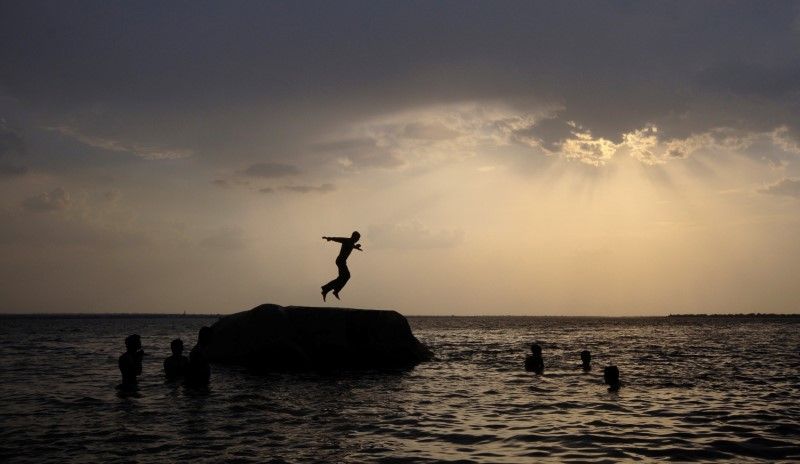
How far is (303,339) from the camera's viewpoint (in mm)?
27047

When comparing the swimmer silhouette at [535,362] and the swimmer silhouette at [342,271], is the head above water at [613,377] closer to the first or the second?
the swimmer silhouette at [535,362]

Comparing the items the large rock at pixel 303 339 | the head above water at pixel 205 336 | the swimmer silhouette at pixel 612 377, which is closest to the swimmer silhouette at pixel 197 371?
the large rock at pixel 303 339

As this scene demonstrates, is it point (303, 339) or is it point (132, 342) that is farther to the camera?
point (303, 339)

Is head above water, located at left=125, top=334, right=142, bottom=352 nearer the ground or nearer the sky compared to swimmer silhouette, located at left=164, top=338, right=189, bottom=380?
nearer the sky

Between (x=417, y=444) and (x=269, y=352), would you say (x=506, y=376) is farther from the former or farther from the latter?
(x=417, y=444)

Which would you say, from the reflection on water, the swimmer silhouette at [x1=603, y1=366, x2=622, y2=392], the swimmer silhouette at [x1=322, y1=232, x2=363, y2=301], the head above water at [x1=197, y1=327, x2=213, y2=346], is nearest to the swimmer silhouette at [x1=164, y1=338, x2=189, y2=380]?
the reflection on water

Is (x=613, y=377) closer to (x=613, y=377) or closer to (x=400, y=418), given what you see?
(x=613, y=377)

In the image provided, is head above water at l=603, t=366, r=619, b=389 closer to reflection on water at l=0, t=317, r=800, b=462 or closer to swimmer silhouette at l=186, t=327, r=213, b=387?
reflection on water at l=0, t=317, r=800, b=462

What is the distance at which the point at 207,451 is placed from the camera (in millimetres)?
11727

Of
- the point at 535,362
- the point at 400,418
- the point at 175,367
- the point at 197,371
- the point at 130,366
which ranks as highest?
the point at 130,366

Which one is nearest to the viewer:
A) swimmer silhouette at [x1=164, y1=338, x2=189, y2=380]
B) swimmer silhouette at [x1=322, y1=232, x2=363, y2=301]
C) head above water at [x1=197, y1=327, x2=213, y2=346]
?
swimmer silhouette at [x1=164, y1=338, x2=189, y2=380]

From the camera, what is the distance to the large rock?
26.5 metres

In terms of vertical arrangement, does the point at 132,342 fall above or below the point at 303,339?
above

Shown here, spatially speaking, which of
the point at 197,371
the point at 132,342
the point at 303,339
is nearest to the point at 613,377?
the point at 303,339
